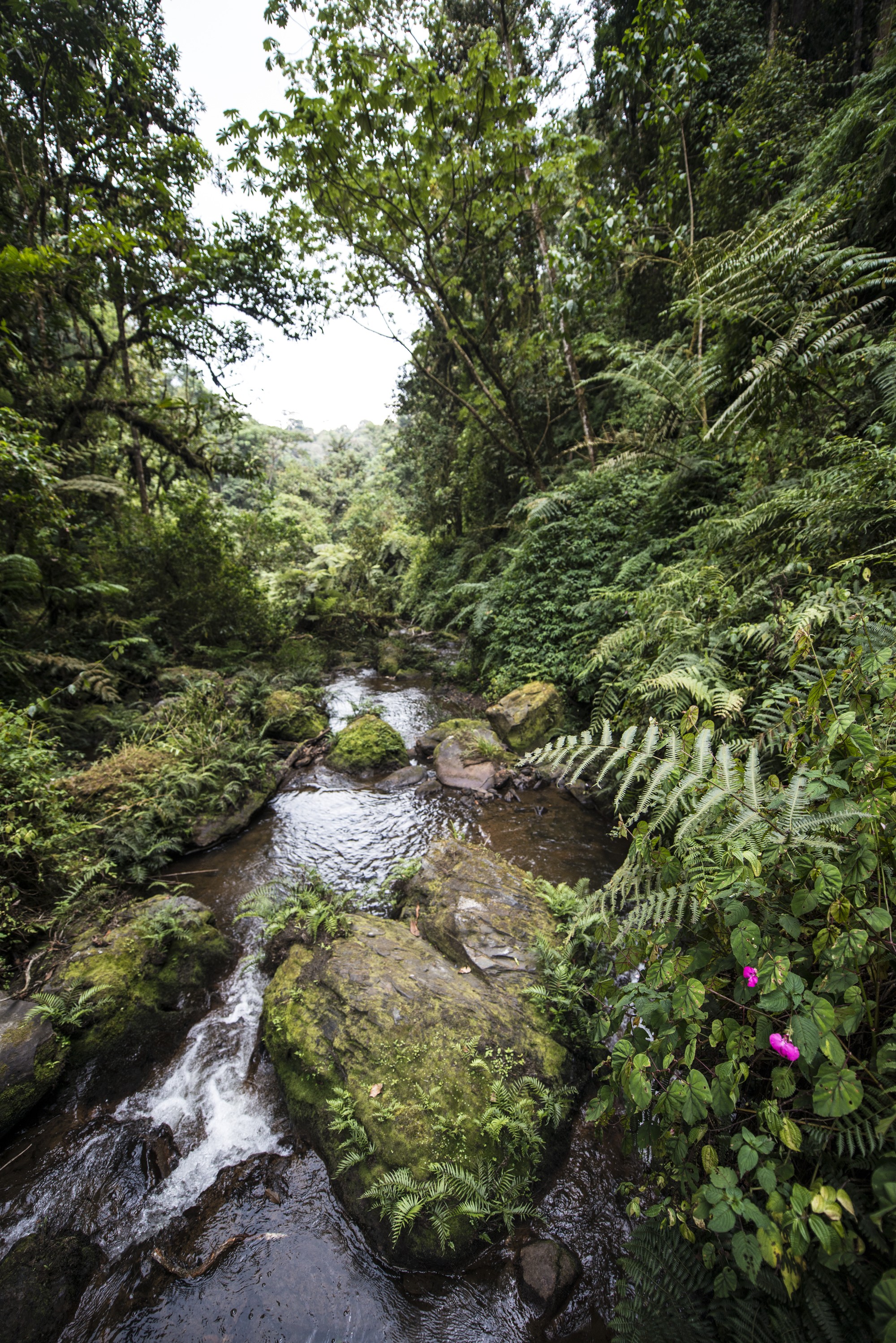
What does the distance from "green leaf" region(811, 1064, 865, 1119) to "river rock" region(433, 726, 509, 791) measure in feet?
14.4

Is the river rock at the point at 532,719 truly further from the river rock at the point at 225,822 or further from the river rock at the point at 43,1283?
the river rock at the point at 43,1283

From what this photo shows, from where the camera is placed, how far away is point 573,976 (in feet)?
8.92

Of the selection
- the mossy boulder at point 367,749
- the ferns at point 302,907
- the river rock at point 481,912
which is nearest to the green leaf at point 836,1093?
the river rock at point 481,912

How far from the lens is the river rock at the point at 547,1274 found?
1.81 meters

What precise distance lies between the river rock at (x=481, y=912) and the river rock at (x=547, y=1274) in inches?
39.6

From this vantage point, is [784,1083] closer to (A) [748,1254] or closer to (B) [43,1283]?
(A) [748,1254]

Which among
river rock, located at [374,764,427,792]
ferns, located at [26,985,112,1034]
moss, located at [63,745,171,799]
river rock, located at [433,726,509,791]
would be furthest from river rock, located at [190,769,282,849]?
river rock, located at [433,726,509,791]

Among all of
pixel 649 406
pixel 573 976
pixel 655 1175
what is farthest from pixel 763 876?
pixel 649 406

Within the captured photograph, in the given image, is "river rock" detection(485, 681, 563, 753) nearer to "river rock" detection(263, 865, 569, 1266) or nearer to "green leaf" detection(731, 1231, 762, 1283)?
"river rock" detection(263, 865, 569, 1266)

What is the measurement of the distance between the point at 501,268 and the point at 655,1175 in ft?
42.1

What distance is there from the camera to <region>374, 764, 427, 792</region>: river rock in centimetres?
586

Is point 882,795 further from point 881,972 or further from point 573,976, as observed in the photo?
point 573,976

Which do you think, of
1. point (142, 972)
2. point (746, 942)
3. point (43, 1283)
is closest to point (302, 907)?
point (142, 972)

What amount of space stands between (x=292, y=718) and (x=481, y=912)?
4887mm
